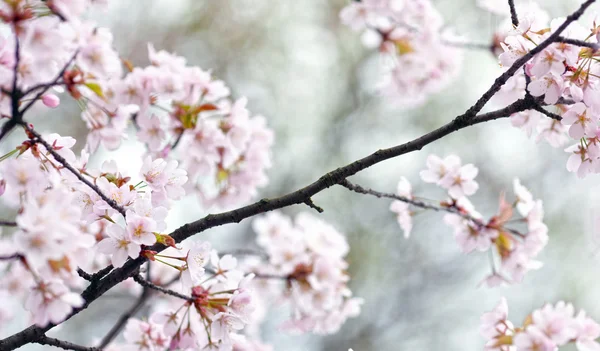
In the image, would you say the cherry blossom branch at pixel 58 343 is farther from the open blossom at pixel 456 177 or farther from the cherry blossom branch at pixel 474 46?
the cherry blossom branch at pixel 474 46

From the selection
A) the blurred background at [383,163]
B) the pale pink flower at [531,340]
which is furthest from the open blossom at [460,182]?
the blurred background at [383,163]

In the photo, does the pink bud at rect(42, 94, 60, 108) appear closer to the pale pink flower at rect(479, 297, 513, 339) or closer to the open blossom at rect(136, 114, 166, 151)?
the open blossom at rect(136, 114, 166, 151)

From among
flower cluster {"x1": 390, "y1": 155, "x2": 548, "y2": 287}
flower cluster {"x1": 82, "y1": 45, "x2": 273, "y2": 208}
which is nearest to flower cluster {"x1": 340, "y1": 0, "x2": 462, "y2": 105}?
flower cluster {"x1": 82, "y1": 45, "x2": 273, "y2": 208}

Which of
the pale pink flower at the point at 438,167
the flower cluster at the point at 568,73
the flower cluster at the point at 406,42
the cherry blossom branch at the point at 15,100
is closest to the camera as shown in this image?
the cherry blossom branch at the point at 15,100

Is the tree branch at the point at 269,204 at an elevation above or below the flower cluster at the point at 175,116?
below


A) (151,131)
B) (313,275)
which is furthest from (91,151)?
(313,275)

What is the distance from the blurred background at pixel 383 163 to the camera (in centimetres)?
562

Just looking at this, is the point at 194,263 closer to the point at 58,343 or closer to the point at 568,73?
the point at 58,343

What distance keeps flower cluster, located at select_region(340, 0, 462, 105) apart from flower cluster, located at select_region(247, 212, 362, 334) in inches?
34.9

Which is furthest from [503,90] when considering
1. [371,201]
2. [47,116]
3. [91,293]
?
[371,201]

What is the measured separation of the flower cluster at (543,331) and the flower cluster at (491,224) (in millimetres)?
303

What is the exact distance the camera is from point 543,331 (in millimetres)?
1353

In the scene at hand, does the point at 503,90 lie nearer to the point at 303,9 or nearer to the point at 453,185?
the point at 453,185

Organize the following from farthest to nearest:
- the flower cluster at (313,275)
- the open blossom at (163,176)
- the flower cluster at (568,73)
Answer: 1. the flower cluster at (313,275)
2. the open blossom at (163,176)
3. the flower cluster at (568,73)
